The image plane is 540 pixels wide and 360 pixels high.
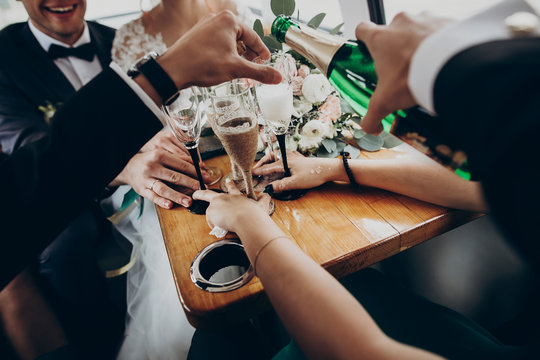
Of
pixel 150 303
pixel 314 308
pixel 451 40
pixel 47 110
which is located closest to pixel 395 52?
pixel 451 40

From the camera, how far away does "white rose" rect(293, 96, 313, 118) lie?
4.04ft

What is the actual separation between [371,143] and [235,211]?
69cm

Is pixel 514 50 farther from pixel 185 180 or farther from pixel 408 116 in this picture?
A: pixel 185 180

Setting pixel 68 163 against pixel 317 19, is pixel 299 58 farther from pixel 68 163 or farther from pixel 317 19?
pixel 68 163

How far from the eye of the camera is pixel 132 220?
67.3 inches

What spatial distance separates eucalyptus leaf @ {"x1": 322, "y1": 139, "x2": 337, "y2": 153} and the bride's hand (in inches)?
15.0

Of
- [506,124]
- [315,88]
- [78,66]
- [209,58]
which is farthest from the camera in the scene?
[78,66]

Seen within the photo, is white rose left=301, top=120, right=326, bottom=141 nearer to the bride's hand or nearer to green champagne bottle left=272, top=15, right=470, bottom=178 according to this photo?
green champagne bottle left=272, top=15, right=470, bottom=178

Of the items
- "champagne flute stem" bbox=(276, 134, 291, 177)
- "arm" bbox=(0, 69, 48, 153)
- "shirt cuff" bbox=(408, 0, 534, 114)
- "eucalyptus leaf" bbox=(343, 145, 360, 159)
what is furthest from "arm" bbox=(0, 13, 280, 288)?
"arm" bbox=(0, 69, 48, 153)

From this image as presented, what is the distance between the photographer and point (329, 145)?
3.97ft

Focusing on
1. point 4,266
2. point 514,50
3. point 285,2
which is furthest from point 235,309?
point 285,2

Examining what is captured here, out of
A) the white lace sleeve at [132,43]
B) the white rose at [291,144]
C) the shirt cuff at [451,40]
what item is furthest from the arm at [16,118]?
the shirt cuff at [451,40]

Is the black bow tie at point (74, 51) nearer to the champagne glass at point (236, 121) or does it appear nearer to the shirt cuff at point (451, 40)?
the champagne glass at point (236, 121)

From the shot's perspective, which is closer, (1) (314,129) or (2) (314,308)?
(2) (314,308)
